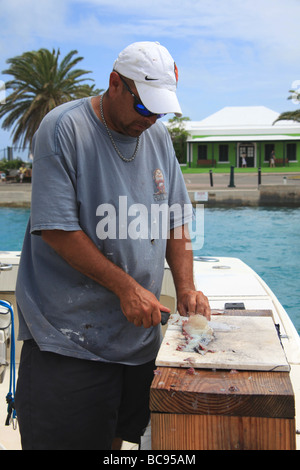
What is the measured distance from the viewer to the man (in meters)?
1.62

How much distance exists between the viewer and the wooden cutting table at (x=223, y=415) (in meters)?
1.31

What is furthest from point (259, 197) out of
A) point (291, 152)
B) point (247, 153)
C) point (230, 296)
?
point (291, 152)

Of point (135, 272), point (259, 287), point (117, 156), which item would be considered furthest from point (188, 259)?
point (259, 287)

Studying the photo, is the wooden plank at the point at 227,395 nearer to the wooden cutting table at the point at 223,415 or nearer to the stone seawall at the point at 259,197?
the wooden cutting table at the point at 223,415

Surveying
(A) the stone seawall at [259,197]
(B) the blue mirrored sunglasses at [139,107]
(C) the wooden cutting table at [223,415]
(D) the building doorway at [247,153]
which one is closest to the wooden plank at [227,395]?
(C) the wooden cutting table at [223,415]

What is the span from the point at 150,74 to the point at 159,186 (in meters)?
0.41

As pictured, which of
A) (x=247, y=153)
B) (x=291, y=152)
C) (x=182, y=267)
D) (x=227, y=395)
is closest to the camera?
(x=227, y=395)

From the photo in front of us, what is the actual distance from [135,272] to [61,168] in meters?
0.42

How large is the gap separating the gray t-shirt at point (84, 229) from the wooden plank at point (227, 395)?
14.8 inches

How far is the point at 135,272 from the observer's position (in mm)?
1771

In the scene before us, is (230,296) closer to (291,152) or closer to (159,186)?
(159,186)

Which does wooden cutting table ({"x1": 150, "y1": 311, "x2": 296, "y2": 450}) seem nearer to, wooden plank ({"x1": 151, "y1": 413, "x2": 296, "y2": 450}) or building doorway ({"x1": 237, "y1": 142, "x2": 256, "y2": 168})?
wooden plank ({"x1": 151, "y1": 413, "x2": 296, "y2": 450})

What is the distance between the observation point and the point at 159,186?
187 centimetres
